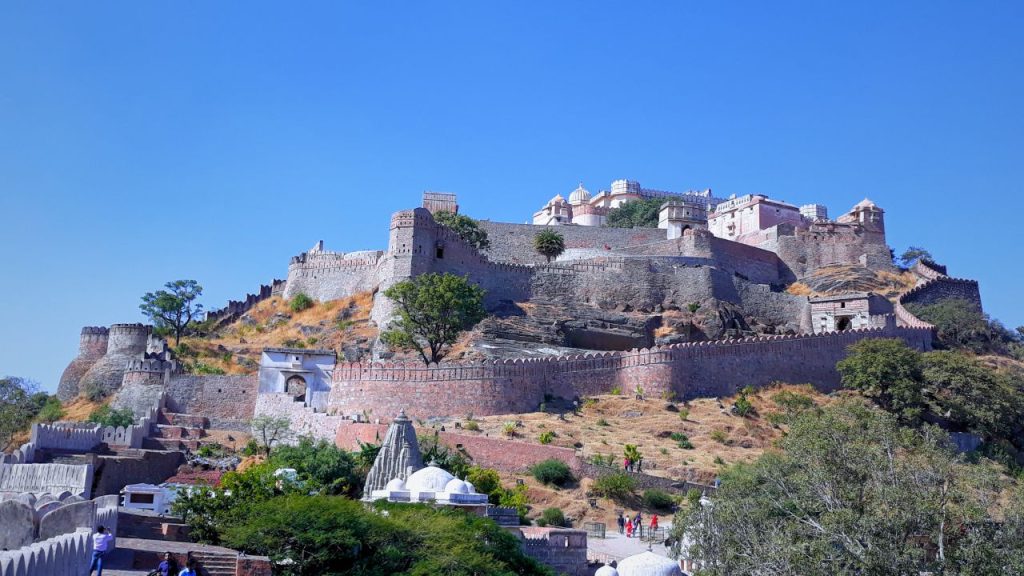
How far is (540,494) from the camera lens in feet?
108

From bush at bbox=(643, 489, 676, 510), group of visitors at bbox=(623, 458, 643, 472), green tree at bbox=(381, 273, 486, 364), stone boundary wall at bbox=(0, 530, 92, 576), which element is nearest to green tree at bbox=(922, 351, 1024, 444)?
group of visitors at bbox=(623, 458, 643, 472)

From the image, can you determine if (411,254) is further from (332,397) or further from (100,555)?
(100,555)

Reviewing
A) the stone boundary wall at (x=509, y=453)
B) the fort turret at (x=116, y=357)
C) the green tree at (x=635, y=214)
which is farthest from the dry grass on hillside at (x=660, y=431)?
the green tree at (x=635, y=214)

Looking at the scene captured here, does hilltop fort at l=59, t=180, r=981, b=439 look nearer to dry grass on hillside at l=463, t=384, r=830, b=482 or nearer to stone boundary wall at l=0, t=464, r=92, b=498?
dry grass on hillside at l=463, t=384, r=830, b=482

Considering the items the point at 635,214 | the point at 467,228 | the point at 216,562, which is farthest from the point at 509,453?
the point at 635,214

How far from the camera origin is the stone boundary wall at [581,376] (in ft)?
134

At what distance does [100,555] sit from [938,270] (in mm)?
64807

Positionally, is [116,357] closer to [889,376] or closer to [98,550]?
[889,376]

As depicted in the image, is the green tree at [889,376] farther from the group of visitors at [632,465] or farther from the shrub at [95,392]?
the shrub at [95,392]

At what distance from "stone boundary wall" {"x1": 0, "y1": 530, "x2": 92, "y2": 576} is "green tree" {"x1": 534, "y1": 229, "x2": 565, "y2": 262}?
174ft

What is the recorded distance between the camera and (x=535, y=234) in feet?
222

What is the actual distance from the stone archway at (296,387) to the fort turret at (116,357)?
914 cm

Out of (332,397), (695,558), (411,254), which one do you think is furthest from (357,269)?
(695,558)

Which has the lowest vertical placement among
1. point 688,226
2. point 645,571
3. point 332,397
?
point 645,571
